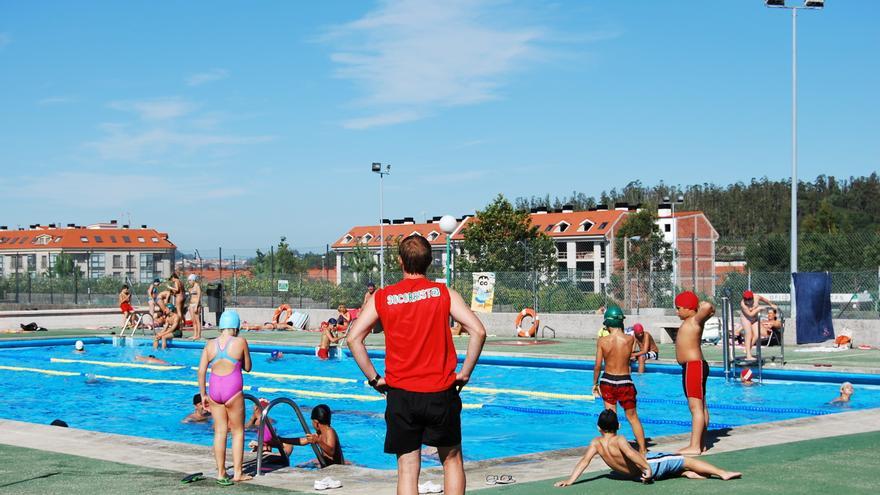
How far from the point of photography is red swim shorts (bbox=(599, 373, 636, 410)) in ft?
Answer: 30.7

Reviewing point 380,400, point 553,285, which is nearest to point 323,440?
point 380,400

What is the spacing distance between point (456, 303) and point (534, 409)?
10908mm

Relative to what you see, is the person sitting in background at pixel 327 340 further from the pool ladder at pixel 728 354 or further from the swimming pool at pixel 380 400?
the pool ladder at pixel 728 354

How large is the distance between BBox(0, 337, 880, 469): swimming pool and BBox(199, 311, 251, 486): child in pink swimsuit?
3.40 m

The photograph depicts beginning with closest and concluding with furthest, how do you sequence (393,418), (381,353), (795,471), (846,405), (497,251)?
(393,418), (795,471), (846,405), (381,353), (497,251)

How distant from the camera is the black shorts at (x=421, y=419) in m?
5.63

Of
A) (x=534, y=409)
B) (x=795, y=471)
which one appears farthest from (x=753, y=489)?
(x=534, y=409)

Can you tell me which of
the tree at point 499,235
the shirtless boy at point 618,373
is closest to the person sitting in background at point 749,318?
the shirtless boy at point 618,373

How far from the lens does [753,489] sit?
7395mm

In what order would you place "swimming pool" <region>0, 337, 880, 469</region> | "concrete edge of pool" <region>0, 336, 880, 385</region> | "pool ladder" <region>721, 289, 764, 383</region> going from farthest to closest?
"concrete edge of pool" <region>0, 336, 880, 385</region> → "pool ladder" <region>721, 289, 764, 383</region> → "swimming pool" <region>0, 337, 880, 469</region>

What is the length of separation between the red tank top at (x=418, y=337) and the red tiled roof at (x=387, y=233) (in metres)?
113

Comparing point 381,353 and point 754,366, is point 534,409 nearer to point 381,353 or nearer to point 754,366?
point 754,366

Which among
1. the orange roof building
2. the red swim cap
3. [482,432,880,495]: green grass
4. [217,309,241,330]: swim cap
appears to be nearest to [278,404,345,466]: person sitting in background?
[217,309,241,330]: swim cap

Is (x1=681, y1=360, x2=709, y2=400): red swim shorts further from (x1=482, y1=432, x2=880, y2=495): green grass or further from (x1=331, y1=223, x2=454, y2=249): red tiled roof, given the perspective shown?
(x1=331, y1=223, x2=454, y2=249): red tiled roof
